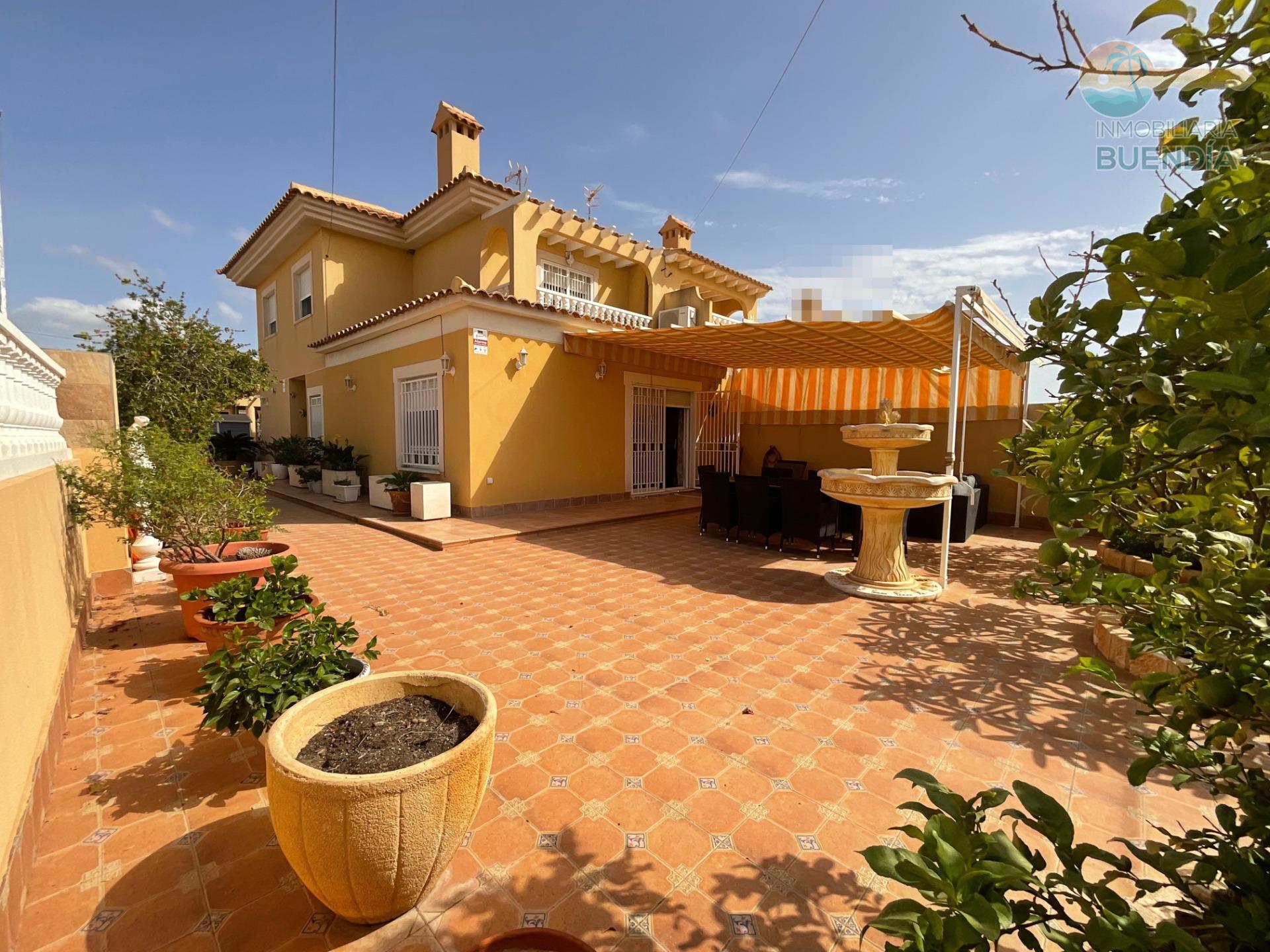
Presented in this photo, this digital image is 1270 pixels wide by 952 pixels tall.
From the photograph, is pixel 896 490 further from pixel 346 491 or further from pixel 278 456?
pixel 278 456

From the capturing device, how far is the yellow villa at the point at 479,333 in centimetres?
969

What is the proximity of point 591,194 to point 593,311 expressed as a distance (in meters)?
3.33

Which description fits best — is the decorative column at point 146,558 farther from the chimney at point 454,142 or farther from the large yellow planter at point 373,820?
the chimney at point 454,142

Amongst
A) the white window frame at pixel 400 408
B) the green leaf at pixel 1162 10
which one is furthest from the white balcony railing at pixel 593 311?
the green leaf at pixel 1162 10

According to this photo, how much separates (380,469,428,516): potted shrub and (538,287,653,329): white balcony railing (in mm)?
4229

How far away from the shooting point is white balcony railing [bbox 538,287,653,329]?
1086cm

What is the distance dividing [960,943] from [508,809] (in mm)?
2256

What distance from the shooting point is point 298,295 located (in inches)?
586

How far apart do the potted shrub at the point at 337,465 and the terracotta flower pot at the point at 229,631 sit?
923 centimetres

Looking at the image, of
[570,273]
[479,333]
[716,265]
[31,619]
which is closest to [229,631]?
[31,619]

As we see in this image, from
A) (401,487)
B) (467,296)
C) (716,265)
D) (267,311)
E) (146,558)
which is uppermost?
(716,265)

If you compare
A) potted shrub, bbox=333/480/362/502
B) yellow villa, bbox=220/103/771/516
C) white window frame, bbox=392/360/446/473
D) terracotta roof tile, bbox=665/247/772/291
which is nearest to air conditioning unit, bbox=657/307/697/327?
yellow villa, bbox=220/103/771/516

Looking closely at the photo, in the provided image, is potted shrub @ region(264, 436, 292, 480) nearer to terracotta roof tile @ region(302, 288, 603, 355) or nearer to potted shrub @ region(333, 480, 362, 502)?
potted shrub @ region(333, 480, 362, 502)

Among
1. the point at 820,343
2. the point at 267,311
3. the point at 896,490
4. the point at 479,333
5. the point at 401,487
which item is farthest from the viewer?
the point at 267,311
